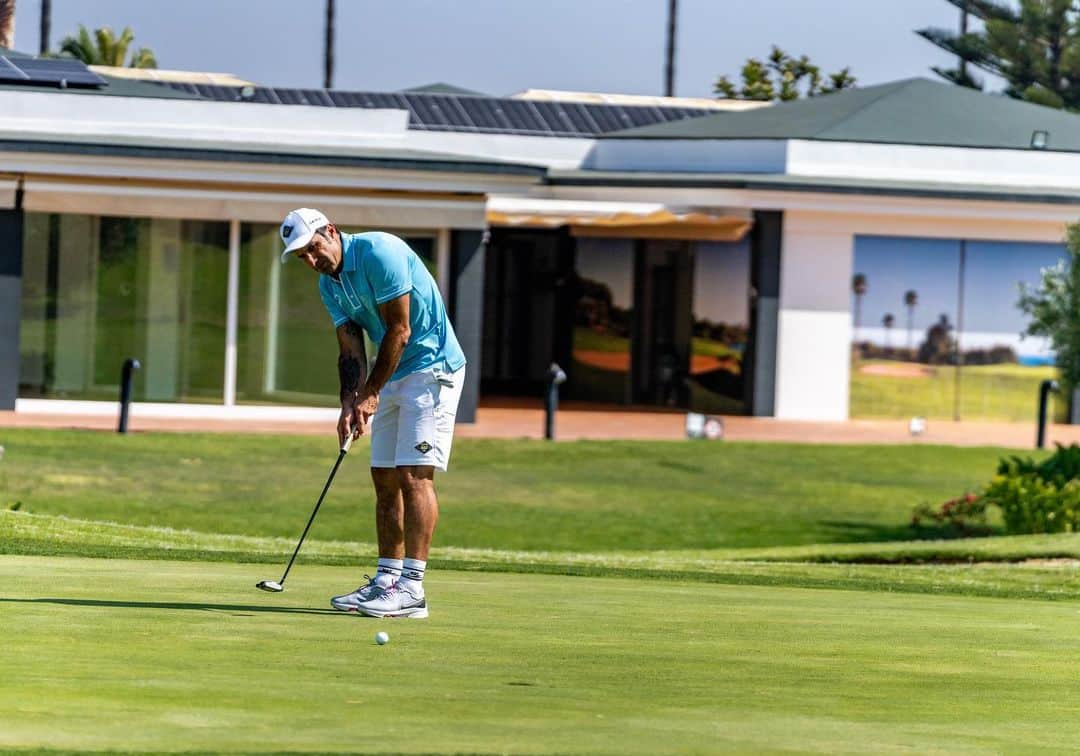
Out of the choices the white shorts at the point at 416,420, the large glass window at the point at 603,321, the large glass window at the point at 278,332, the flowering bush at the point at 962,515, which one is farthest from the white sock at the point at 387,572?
the large glass window at the point at 603,321

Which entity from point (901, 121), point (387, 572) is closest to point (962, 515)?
point (901, 121)

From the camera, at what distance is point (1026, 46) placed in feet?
167

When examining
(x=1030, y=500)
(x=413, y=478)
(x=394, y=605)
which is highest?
(x=413, y=478)

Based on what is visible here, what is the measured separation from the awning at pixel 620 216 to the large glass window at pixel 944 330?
1.92 m

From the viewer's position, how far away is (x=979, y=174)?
29.6 m

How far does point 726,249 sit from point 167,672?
964 inches

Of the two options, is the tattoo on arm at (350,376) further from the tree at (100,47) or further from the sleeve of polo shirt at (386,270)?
the tree at (100,47)

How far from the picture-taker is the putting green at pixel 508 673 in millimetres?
5207

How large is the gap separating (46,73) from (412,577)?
17.5m

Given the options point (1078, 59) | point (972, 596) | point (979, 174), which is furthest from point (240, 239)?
point (1078, 59)

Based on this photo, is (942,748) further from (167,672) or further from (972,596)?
(972,596)

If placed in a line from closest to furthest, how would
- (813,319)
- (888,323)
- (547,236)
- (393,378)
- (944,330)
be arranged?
(393,378) → (813,319) → (888,323) → (944,330) → (547,236)

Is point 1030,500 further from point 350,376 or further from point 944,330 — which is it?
point 350,376

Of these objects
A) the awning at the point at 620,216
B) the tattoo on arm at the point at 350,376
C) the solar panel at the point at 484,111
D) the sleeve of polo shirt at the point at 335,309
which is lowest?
the tattoo on arm at the point at 350,376
